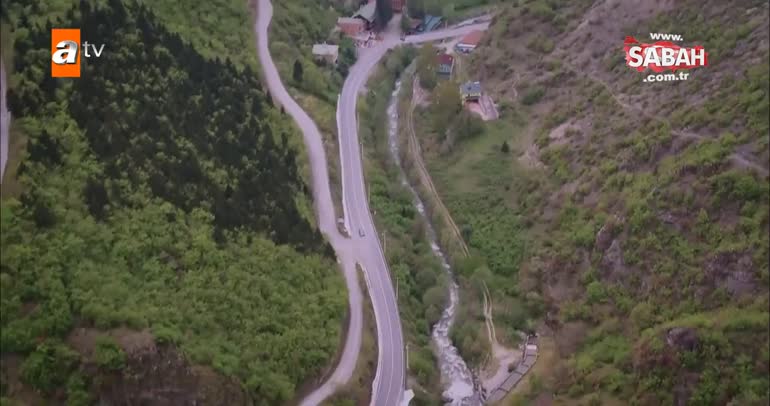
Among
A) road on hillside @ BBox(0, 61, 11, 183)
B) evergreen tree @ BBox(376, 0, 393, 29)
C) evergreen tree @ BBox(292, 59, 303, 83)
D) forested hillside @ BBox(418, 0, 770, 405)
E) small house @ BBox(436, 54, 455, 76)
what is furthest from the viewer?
evergreen tree @ BBox(376, 0, 393, 29)

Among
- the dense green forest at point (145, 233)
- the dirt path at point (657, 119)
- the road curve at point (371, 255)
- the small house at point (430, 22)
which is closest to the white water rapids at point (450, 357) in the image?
the road curve at point (371, 255)

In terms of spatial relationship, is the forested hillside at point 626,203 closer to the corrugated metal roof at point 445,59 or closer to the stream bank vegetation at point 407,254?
the stream bank vegetation at point 407,254

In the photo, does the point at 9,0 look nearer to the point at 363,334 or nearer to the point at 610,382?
the point at 363,334

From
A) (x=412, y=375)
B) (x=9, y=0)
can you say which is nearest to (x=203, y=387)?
(x=412, y=375)

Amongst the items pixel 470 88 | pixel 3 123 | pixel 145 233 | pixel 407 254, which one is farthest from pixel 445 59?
pixel 3 123

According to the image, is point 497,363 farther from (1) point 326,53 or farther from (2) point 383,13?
(2) point 383,13

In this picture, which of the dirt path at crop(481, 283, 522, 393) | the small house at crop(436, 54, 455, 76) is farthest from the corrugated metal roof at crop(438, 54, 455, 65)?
the dirt path at crop(481, 283, 522, 393)

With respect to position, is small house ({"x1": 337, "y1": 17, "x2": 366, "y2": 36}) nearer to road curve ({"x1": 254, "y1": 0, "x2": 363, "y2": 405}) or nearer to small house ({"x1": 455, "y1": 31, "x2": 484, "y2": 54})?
road curve ({"x1": 254, "y1": 0, "x2": 363, "y2": 405})
